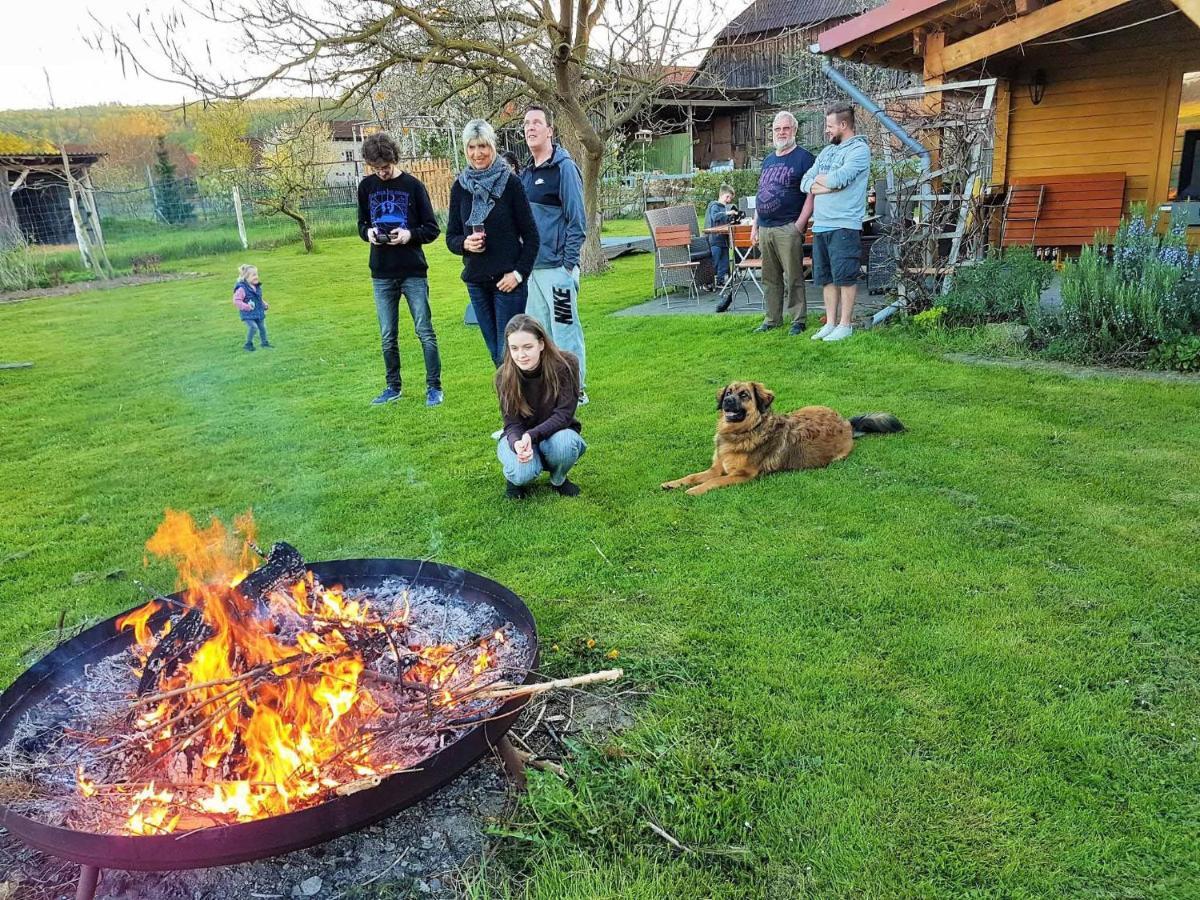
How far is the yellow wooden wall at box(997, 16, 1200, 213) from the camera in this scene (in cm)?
977

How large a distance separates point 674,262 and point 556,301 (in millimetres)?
5636

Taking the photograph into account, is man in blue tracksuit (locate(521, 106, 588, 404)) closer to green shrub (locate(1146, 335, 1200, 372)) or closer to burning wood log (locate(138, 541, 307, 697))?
burning wood log (locate(138, 541, 307, 697))

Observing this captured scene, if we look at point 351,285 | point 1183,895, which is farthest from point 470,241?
point 351,285

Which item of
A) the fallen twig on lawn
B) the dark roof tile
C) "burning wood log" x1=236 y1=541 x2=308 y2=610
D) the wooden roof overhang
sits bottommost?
the fallen twig on lawn

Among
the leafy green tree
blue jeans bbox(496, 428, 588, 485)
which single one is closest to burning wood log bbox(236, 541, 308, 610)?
blue jeans bbox(496, 428, 588, 485)

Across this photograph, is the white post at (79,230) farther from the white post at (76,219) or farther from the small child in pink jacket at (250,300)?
the small child in pink jacket at (250,300)

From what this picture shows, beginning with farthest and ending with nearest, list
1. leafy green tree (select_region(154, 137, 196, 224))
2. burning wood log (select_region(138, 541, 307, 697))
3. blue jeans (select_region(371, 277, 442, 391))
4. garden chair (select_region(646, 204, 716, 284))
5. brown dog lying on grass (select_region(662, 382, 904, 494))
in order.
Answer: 1. leafy green tree (select_region(154, 137, 196, 224))
2. garden chair (select_region(646, 204, 716, 284))
3. blue jeans (select_region(371, 277, 442, 391))
4. brown dog lying on grass (select_region(662, 382, 904, 494))
5. burning wood log (select_region(138, 541, 307, 697))

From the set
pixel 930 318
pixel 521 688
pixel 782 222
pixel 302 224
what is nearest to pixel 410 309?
pixel 782 222

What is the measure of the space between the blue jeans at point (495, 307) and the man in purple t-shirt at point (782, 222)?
3394 mm

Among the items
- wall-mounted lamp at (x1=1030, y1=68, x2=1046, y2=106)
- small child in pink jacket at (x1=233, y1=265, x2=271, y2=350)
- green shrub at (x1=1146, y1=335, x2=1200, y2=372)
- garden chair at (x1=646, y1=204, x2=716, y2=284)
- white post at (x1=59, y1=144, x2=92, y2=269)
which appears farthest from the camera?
white post at (x1=59, y1=144, x2=92, y2=269)

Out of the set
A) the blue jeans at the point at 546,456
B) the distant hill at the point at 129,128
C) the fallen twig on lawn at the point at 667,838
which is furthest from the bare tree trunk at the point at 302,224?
the fallen twig on lawn at the point at 667,838

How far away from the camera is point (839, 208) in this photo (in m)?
7.09

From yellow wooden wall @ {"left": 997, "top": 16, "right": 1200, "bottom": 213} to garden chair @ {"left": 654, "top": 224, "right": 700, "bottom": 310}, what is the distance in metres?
5.12

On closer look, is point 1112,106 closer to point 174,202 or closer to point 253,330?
point 253,330
